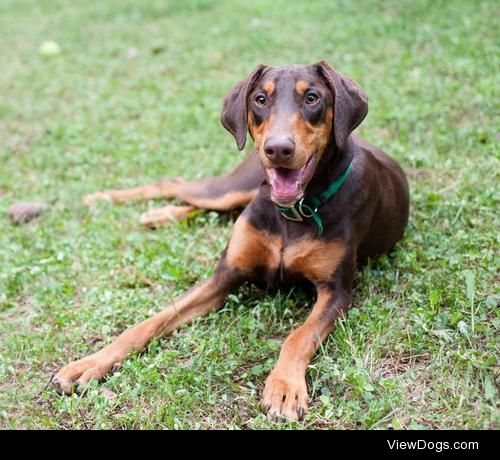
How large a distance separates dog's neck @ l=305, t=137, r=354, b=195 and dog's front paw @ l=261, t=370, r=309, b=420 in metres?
1.15

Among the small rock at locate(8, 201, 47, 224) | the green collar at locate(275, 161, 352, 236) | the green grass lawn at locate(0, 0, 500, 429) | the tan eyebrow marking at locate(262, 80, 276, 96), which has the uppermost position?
the tan eyebrow marking at locate(262, 80, 276, 96)

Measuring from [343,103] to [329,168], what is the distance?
401mm

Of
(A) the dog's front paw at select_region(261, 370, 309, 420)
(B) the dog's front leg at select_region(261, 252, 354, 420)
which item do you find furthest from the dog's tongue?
(A) the dog's front paw at select_region(261, 370, 309, 420)

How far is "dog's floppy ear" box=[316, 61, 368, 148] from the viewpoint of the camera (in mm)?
3990

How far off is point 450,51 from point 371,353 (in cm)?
530

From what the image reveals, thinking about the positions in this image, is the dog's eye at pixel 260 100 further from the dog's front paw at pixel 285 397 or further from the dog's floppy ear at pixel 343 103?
the dog's front paw at pixel 285 397

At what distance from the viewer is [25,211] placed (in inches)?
236

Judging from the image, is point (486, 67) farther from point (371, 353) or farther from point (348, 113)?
point (371, 353)

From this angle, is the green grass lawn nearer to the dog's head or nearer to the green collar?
the green collar

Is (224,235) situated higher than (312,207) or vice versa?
(312,207)

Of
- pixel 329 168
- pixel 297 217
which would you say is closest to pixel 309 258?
pixel 297 217
